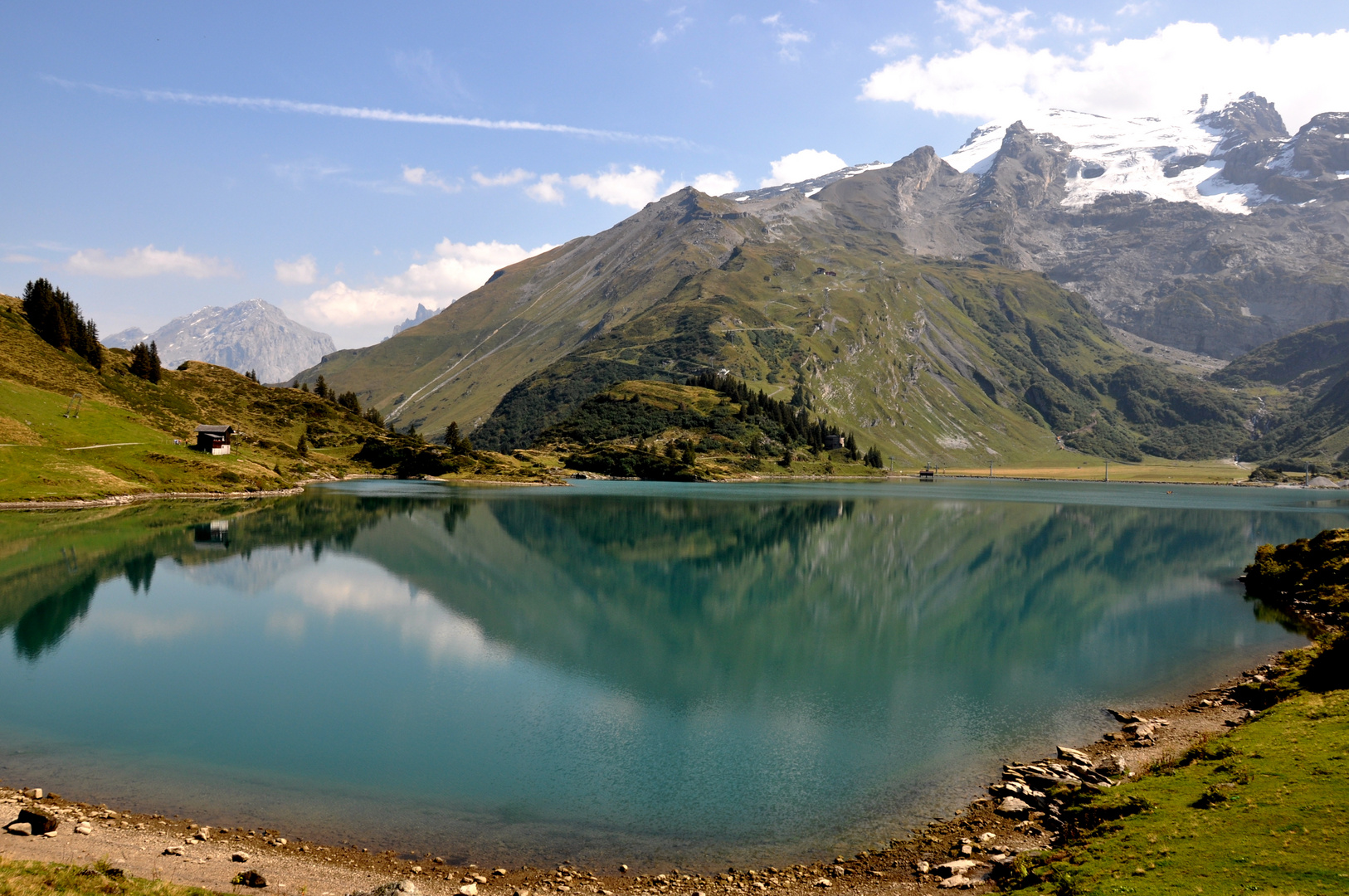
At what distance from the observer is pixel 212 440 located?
17012 centimetres

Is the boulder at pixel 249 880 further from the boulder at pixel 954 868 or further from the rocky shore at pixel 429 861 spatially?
the boulder at pixel 954 868

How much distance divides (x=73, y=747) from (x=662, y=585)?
53.0 metres

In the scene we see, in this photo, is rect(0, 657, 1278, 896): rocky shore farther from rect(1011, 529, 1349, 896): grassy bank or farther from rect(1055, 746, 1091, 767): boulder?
rect(1055, 746, 1091, 767): boulder

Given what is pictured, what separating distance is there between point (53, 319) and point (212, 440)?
155 feet

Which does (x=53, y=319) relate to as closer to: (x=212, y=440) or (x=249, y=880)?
(x=212, y=440)

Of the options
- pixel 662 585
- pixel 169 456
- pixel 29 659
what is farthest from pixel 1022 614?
pixel 169 456

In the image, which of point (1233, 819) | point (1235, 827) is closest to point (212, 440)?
point (1233, 819)

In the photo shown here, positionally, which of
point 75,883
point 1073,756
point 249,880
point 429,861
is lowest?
point 429,861

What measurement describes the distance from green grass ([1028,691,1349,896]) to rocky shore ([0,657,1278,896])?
280 cm

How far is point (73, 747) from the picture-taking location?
32281 millimetres

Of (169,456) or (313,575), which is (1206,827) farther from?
(169,456)

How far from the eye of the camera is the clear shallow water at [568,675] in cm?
2823

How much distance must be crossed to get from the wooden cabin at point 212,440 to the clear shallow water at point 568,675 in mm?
64488

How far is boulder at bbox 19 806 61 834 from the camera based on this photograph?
22719 millimetres
